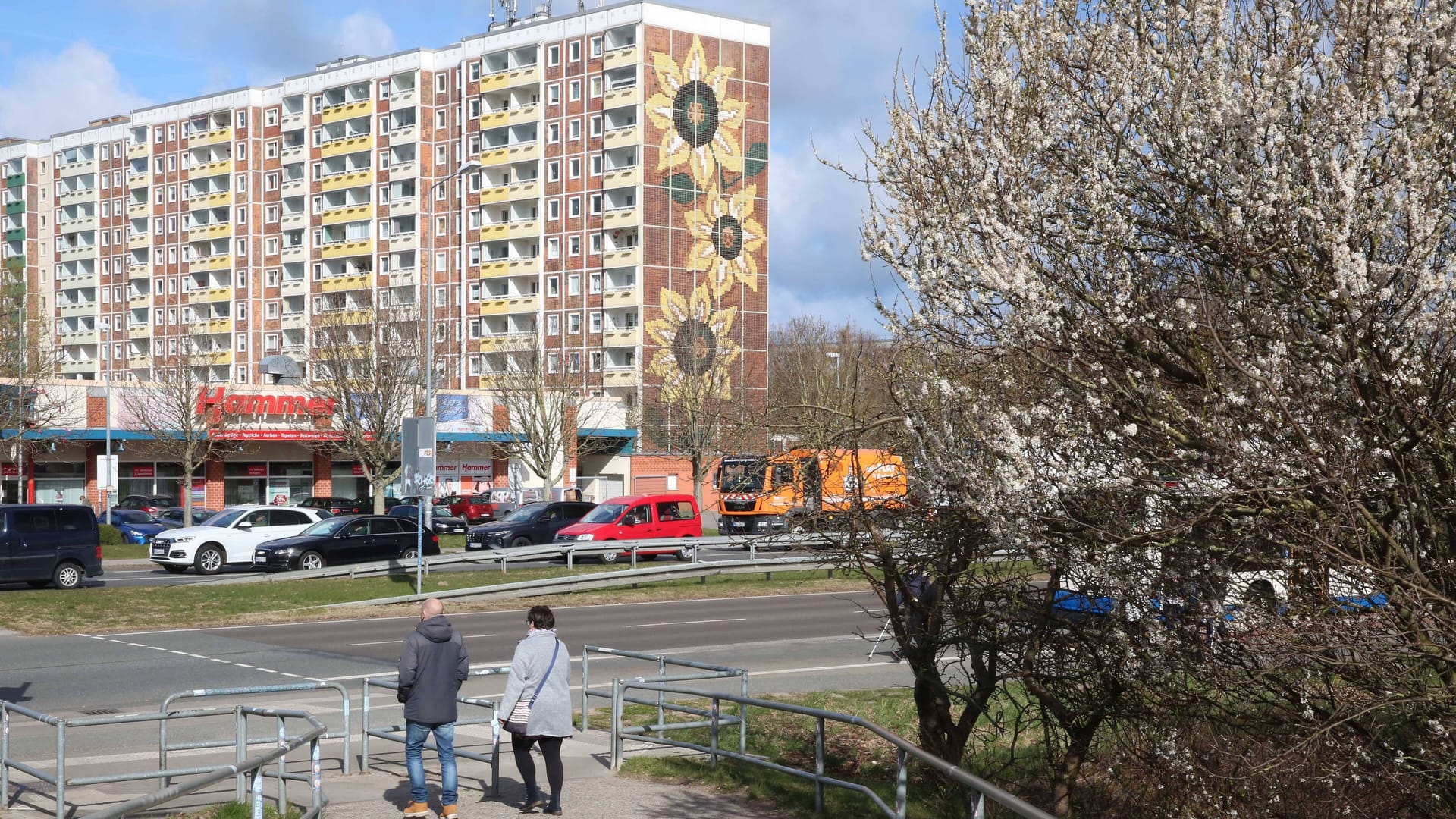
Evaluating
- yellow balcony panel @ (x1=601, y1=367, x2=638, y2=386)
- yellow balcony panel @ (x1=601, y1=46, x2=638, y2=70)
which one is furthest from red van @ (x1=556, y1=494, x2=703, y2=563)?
yellow balcony panel @ (x1=601, y1=46, x2=638, y2=70)

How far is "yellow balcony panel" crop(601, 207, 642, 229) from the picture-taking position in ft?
270

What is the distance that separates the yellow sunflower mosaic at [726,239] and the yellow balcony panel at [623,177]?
382 cm

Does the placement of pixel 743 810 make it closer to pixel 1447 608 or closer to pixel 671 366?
pixel 1447 608

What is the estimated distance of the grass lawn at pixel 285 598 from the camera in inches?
965

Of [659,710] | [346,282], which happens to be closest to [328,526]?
[659,710]

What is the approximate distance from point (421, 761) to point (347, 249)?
89860 millimetres

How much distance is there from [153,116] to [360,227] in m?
23.8

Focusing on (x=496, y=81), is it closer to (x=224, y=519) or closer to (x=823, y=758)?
(x=224, y=519)

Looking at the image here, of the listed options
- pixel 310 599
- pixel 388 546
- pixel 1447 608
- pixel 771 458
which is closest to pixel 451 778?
pixel 771 458

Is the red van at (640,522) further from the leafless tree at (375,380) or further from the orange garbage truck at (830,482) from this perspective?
the orange garbage truck at (830,482)

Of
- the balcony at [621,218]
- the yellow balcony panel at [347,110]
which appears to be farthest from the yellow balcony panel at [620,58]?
the yellow balcony panel at [347,110]

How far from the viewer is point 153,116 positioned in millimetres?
106562

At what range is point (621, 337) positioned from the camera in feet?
273

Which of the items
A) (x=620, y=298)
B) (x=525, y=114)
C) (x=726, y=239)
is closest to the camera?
(x=620, y=298)
